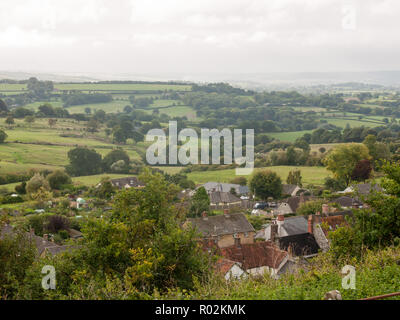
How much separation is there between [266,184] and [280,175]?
847 centimetres

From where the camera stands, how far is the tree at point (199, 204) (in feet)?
128

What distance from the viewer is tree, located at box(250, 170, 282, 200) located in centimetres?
4759

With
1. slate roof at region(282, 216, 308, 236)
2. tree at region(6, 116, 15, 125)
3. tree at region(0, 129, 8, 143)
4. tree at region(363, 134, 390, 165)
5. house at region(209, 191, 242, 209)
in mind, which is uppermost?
tree at region(6, 116, 15, 125)

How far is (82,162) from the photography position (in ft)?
193

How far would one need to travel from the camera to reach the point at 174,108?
118188 millimetres

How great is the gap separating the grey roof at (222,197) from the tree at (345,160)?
41.9 feet

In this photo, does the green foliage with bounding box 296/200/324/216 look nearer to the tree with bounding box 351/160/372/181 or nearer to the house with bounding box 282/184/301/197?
the house with bounding box 282/184/301/197

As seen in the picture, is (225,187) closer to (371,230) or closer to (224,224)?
(224,224)

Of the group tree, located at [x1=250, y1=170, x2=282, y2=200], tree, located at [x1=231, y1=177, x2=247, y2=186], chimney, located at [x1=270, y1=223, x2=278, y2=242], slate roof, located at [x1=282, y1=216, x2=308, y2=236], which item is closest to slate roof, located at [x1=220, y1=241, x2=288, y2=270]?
chimney, located at [x1=270, y1=223, x2=278, y2=242]

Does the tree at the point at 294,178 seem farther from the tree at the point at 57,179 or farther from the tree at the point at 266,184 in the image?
the tree at the point at 57,179

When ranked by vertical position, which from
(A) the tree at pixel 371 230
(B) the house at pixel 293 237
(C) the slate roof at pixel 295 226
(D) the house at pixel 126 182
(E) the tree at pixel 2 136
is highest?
(A) the tree at pixel 371 230

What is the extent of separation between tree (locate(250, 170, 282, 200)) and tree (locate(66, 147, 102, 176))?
23.4m

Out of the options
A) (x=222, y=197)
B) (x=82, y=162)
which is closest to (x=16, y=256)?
(x=222, y=197)

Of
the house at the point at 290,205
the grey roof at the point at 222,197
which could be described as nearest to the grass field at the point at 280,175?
the grey roof at the point at 222,197
